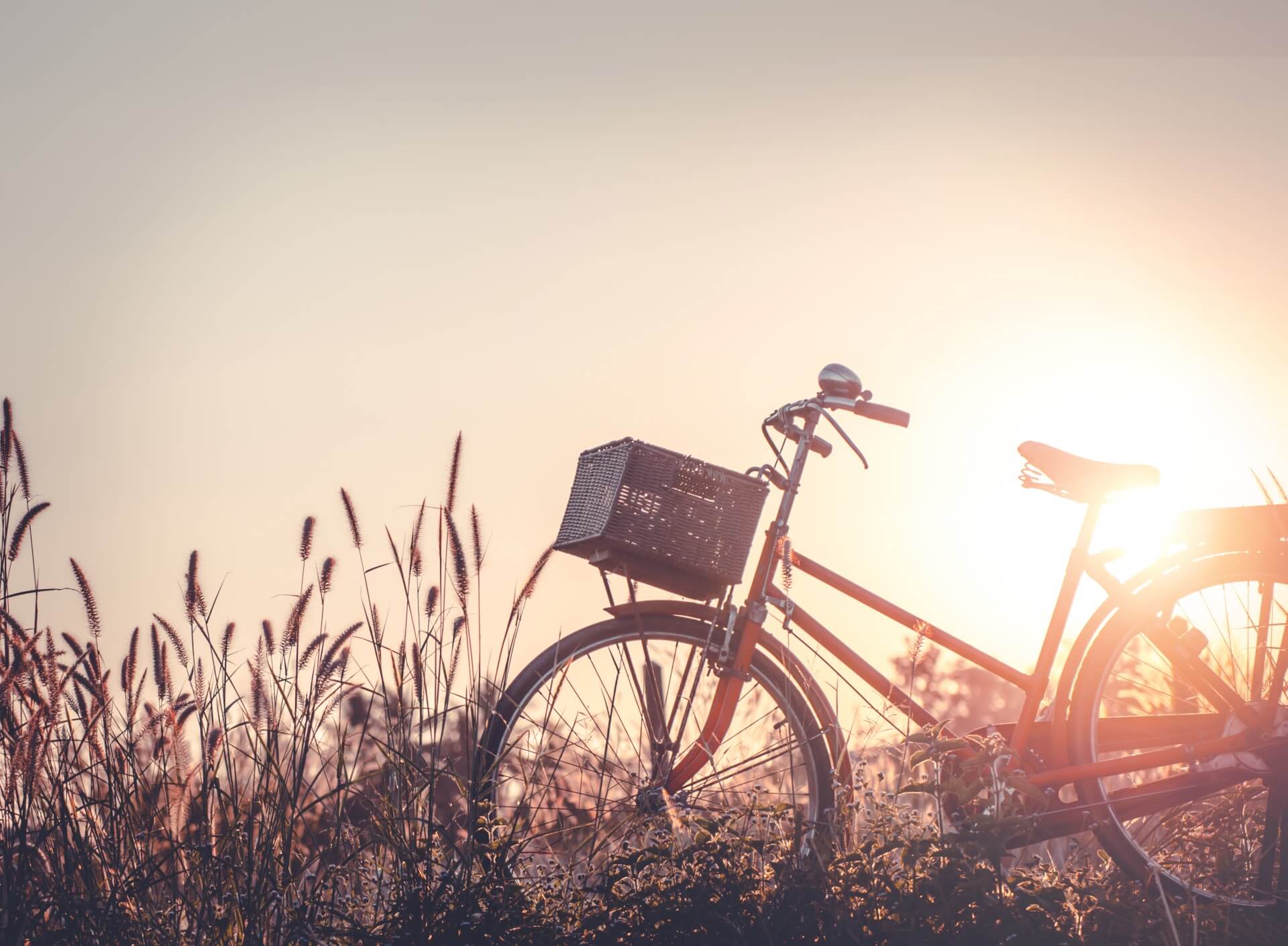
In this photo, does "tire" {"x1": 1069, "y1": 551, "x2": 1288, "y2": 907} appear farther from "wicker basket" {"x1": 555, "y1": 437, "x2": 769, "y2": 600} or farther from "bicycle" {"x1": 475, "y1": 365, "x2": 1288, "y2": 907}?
"wicker basket" {"x1": 555, "y1": 437, "x2": 769, "y2": 600}

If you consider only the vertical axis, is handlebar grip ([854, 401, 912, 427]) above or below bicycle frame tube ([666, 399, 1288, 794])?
above

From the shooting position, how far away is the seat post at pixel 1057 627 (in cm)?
339

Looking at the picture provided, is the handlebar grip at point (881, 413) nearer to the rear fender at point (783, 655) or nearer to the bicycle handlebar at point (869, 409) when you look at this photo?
the bicycle handlebar at point (869, 409)

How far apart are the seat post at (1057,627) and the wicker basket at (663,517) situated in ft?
3.13

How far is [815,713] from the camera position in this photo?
134 inches

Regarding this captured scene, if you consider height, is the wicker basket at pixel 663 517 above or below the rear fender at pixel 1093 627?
above

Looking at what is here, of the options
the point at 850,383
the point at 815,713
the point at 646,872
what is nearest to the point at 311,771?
the point at 646,872

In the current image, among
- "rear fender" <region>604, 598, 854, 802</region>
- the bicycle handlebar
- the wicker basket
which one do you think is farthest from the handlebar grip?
"rear fender" <region>604, 598, 854, 802</region>

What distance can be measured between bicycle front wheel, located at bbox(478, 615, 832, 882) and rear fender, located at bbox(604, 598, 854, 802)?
2cm

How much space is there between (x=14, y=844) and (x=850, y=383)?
236 centimetres

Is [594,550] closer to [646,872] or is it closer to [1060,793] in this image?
[646,872]

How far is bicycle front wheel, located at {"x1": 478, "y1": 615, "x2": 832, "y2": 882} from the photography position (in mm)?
2684

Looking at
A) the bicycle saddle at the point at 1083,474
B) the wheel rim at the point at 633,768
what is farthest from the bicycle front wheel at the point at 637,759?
the bicycle saddle at the point at 1083,474

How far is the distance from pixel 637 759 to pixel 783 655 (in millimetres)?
530
